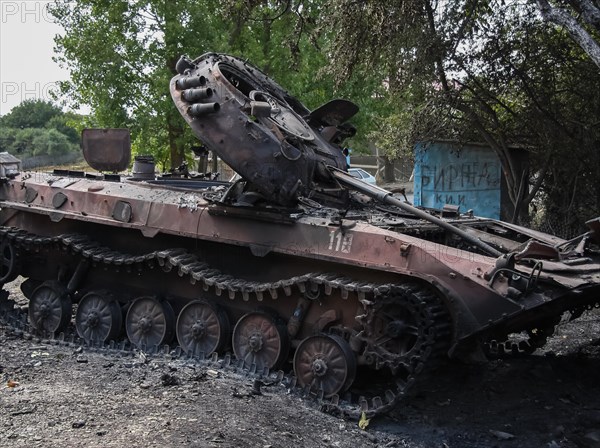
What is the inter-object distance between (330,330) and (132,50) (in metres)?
14.0

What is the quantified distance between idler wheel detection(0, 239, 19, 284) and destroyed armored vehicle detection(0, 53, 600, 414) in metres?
0.02

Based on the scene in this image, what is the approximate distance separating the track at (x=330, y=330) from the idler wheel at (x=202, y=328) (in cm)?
9

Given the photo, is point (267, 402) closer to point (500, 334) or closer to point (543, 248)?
point (500, 334)

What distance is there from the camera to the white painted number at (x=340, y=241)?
7348mm

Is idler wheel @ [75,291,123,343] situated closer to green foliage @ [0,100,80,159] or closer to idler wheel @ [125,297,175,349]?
idler wheel @ [125,297,175,349]

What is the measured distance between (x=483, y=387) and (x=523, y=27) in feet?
24.5

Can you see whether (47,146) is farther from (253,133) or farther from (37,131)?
(253,133)

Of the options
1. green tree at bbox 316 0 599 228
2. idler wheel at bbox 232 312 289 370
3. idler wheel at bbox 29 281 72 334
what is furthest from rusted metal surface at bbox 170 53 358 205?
green tree at bbox 316 0 599 228

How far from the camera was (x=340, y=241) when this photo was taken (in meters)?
7.42

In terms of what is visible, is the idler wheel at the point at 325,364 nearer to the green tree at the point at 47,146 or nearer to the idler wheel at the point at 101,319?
the idler wheel at the point at 101,319

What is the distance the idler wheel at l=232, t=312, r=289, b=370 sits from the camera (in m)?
8.09

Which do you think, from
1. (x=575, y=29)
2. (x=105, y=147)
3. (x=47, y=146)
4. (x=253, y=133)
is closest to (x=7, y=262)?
(x=105, y=147)

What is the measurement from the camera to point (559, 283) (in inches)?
254

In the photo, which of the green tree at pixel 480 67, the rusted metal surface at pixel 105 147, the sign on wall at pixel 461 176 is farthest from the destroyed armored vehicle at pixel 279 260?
the sign on wall at pixel 461 176
